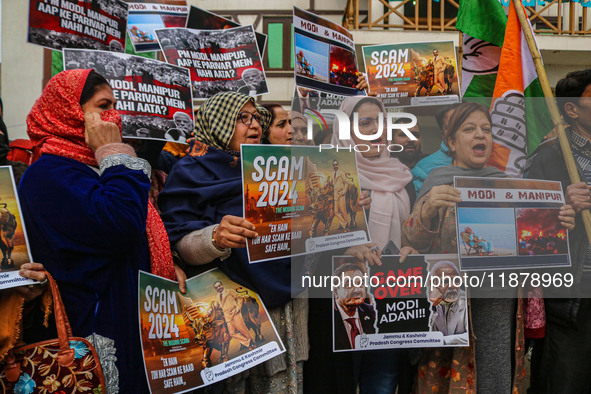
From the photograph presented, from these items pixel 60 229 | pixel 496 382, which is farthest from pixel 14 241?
pixel 496 382

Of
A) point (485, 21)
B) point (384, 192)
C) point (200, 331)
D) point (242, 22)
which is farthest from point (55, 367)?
point (242, 22)

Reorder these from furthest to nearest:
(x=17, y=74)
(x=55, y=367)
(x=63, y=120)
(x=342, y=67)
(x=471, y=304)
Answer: (x=17, y=74) < (x=342, y=67) < (x=471, y=304) < (x=63, y=120) < (x=55, y=367)

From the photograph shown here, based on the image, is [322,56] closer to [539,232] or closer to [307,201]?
[307,201]

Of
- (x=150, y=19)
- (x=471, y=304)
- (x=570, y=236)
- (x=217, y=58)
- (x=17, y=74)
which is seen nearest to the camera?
(x=570, y=236)

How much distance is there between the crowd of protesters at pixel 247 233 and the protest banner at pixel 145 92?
241 mm

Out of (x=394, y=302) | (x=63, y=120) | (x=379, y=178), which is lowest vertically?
(x=394, y=302)

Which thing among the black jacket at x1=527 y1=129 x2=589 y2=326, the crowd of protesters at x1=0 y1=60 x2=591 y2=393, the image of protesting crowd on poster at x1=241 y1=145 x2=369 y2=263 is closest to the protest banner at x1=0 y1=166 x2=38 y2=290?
the crowd of protesters at x1=0 y1=60 x2=591 y2=393

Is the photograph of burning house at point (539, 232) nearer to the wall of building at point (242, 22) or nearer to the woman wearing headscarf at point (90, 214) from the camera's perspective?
the woman wearing headscarf at point (90, 214)

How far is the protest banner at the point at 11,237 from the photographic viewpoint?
177 centimetres

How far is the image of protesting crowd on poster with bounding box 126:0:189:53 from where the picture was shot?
3395 mm

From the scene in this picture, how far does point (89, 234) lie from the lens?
6.11ft

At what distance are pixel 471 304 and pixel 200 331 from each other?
4.05 feet

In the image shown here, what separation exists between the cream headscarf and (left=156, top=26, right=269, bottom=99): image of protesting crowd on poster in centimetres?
111

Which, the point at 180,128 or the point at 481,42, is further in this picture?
the point at 481,42
